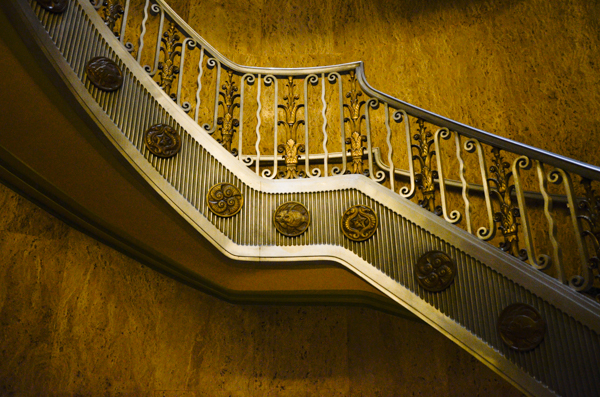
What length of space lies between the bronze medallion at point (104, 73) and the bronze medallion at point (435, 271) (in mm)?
2084

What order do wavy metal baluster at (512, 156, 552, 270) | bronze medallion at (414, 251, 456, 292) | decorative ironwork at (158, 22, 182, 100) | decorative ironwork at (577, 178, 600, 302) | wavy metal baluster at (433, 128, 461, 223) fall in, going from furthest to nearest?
decorative ironwork at (158, 22, 182, 100) < wavy metal baluster at (433, 128, 461, 223) < bronze medallion at (414, 251, 456, 292) < wavy metal baluster at (512, 156, 552, 270) < decorative ironwork at (577, 178, 600, 302)

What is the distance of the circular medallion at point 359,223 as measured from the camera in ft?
9.16

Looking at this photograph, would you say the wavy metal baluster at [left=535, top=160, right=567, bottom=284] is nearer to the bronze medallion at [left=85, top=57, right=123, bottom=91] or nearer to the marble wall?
the marble wall

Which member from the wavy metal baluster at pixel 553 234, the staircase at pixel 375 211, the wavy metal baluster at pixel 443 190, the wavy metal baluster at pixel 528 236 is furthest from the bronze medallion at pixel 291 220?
the wavy metal baluster at pixel 553 234

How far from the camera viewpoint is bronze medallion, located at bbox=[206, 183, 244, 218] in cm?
287

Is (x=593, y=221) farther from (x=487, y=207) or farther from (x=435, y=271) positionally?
(x=435, y=271)

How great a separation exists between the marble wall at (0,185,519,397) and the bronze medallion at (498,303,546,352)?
5.77ft

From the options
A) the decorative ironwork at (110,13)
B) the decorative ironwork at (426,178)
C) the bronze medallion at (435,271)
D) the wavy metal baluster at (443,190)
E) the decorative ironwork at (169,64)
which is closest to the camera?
the bronze medallion at (435,271)

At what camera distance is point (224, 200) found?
9.50 feet

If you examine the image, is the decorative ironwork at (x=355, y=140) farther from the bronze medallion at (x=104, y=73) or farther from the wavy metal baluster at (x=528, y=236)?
the bronze medallion at (x=104, y=73)

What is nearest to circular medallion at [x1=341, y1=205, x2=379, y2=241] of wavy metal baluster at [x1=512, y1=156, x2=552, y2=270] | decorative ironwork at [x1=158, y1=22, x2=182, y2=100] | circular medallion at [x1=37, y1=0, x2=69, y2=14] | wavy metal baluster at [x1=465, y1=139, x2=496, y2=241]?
wavy metal baluster at [x1=465, y1=139, x2=496, y2=241]

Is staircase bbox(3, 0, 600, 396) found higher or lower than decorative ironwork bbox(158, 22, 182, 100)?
lower

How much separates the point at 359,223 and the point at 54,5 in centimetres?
214

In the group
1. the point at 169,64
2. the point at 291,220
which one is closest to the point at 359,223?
the point at 291,220
